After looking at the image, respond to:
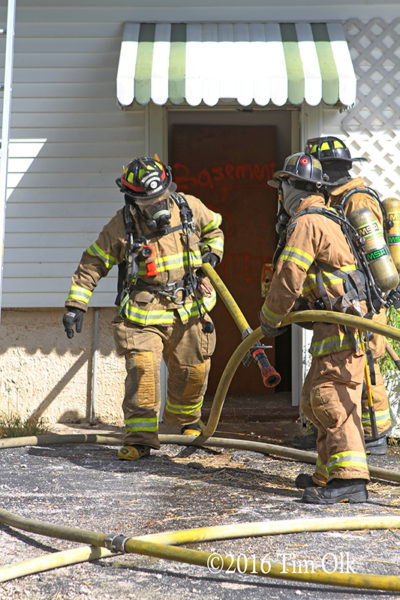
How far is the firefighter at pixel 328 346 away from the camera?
4527 mm

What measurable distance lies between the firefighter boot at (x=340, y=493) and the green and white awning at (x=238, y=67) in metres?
3.14

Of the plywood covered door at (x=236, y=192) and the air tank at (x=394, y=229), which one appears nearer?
the air tank at (x=394, y=229)

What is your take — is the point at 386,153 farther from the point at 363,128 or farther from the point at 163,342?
the point at 163,342

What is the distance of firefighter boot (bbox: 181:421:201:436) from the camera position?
6.48 meters

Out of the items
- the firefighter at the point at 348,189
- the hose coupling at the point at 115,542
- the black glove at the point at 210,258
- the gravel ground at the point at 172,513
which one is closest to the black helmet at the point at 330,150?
the firefighter at the point at 348,189

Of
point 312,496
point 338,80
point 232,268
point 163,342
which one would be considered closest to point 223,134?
point 232,268

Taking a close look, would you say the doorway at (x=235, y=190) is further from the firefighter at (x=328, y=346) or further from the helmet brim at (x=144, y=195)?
the firefighter at (x=328, y=346)

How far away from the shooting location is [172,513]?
4.42m

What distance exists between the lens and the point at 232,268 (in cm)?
891

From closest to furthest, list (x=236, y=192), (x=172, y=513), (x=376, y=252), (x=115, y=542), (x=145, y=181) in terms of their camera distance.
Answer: (x=115, y=542) < (x=172, y=513) < (x=376, y=252) < (x=145, y=181) < (x=236, y=192)

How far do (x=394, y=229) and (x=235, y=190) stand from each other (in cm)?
317

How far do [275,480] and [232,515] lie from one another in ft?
3.14

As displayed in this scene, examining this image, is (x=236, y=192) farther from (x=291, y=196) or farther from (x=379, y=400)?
(x=291, y=196)

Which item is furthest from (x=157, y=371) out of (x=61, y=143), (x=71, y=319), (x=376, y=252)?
(x=61, y=143)
